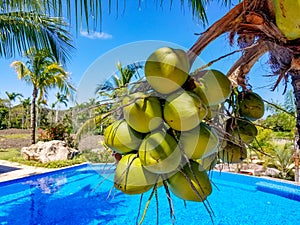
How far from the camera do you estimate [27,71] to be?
11.5 meters

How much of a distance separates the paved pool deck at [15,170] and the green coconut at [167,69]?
7276 mm

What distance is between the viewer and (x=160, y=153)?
1.56 feet

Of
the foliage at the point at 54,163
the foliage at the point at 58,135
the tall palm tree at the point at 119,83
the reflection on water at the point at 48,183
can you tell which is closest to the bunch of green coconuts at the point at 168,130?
the tall palm tree at the point at 119,83

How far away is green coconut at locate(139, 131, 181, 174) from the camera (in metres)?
0.48

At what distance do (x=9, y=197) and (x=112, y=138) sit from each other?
263 inches

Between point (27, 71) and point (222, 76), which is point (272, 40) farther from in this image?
point (27, 71)

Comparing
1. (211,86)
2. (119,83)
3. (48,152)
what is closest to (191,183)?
(211,86)

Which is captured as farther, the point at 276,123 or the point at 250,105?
the point at 276,123

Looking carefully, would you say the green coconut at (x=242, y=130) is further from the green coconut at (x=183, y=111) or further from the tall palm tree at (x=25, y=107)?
the tall palm tree at (x=25, y=107)

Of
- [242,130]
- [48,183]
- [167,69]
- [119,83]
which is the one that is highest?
[119,83]

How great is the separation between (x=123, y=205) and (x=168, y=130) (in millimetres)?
5555

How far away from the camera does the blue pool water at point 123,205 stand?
474cm

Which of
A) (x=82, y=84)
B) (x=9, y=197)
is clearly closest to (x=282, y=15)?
(x=82, y=84)

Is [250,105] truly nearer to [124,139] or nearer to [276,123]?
[124,139]
